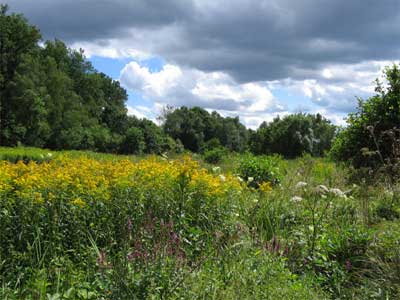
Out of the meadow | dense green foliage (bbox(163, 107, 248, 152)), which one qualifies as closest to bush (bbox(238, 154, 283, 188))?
the meadow

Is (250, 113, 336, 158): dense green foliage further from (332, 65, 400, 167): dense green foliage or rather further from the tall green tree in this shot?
(332, 65, 400, 167): dense green foliage

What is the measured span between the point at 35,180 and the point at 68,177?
28 cm

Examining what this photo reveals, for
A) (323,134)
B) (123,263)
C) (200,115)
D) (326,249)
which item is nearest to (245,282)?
(123,263)

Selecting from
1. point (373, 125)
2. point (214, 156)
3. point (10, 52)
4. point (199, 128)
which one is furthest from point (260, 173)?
point (199, 128)

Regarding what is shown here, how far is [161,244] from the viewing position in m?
3.55

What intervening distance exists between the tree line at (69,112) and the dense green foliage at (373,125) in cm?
1580

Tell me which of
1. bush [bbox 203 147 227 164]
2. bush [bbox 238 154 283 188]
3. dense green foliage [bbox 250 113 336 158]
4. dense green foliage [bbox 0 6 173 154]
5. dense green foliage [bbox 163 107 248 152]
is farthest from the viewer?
dense green foliage [bbox 163 107 248 152]

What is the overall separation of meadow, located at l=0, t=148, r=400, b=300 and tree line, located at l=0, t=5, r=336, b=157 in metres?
20.4

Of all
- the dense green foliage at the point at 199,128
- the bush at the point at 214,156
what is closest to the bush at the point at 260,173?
the bush at the point at 214,156

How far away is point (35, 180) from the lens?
407 cm

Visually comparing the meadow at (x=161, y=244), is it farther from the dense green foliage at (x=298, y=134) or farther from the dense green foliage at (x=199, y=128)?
the dense green foliage at (x=199, y=128)

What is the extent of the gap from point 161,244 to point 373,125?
7.18 metres

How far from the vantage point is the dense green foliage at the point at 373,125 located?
9516 mm

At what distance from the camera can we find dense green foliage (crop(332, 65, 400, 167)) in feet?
31.2
